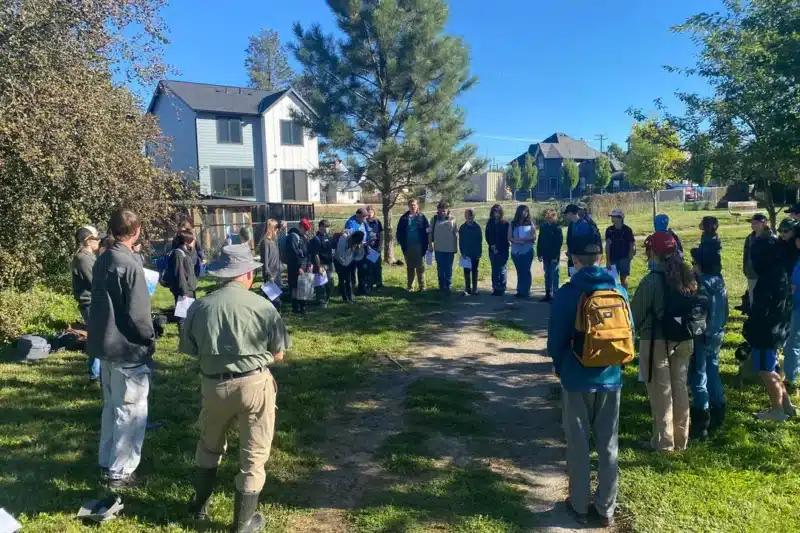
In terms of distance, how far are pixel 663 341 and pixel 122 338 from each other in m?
4.05

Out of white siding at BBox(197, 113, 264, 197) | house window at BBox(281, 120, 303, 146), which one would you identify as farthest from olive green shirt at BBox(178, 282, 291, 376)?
house window at BBox(281, 120, 303, 146)

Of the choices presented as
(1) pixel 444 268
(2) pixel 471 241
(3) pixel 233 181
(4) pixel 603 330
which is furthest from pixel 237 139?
(4) pixel 603 330

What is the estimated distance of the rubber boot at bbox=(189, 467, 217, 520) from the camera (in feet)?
12.0

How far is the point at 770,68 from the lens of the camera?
19.6 feet

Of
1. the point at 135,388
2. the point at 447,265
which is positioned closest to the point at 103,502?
the point at 135,388

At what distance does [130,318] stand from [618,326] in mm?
3345

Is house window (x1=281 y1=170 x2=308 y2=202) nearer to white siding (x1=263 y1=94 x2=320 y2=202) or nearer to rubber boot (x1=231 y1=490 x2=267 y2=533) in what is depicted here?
white siding (x1=263 y1=94 x2=320 y2=202)

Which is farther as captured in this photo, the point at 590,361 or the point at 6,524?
the point at 590,361

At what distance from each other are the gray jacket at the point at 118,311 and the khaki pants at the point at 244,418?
0.90m

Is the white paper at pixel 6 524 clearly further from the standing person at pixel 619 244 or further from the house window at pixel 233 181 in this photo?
the house window at pixel 233 181

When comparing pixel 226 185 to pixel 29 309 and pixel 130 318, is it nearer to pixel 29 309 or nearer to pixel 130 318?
pixel 29 309

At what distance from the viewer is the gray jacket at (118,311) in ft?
13.0

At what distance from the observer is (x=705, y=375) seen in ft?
15.6

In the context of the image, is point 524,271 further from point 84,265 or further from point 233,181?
point 233,181
